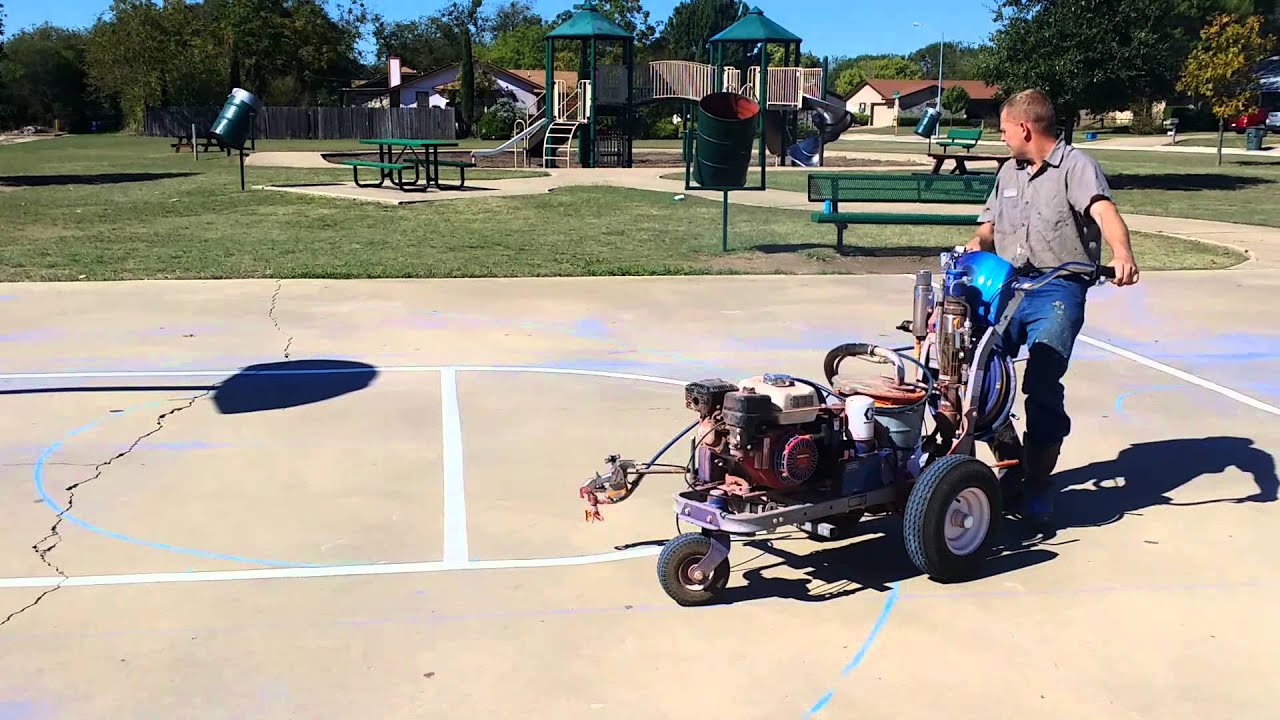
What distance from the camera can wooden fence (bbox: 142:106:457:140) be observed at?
58.2 metres

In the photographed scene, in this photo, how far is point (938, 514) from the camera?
423 cm

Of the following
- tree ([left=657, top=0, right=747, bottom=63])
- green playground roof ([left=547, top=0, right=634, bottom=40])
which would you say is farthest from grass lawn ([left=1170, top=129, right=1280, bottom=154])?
tree ([left=657, top=0, right=747, bottom=63])

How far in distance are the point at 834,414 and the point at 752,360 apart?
368 centimetres

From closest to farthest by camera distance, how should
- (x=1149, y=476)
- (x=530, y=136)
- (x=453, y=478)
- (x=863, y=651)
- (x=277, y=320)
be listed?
(x=863, y=651), (x=453, y=478), (x=1149, y=476), (x=277, y=320), (x=530, y=136)

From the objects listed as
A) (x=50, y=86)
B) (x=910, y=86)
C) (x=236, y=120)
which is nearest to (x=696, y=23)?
(x=910, y=86)

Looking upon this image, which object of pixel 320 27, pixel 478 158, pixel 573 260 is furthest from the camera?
pixel 320 27

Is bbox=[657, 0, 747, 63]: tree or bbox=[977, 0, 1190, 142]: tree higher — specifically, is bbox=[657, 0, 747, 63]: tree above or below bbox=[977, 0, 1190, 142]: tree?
above

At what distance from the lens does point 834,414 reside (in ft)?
14.3

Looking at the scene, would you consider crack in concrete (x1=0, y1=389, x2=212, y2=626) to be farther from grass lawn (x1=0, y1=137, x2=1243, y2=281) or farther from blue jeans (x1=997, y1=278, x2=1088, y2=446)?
grass lawn (x1=0, y1=137, x2=1243, y2=281)

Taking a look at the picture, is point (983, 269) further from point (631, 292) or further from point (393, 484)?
point (631, 292)

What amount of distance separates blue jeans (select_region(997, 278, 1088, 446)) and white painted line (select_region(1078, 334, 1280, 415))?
2794 millimetres

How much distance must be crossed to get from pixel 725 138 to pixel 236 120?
13.6 meters

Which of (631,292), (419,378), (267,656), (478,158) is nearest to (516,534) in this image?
(267,656)

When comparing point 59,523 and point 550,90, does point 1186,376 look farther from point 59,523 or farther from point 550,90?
point 550,90
